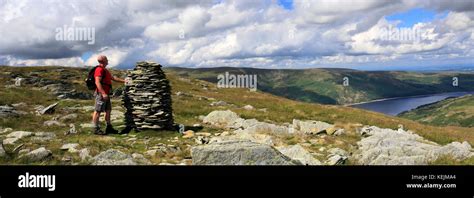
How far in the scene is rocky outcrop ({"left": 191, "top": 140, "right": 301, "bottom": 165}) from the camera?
8.77 meters

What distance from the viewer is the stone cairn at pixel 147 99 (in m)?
16.7

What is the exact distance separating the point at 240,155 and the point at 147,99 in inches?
362

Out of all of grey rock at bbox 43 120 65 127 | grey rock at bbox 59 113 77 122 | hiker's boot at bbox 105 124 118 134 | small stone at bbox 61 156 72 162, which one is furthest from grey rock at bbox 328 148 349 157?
grey rock at bbox 59 113 77 122

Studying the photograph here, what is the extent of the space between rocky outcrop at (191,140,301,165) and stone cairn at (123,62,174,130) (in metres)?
8.00

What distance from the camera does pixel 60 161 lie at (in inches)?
400


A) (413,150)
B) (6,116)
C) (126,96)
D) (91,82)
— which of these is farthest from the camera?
(6,116)

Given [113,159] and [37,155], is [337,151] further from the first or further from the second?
[37,155]

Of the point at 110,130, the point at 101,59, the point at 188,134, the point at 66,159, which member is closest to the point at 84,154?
the point at 66,159

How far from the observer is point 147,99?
16953mm

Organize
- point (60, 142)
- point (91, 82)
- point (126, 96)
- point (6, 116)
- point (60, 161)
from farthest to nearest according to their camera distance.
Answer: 1. point (6, 116)
2. point (126, 96)
3. point (91, 82)
4. point (60, 142)
5. point (60, 161)
